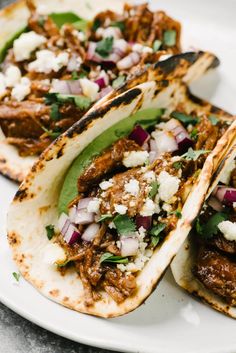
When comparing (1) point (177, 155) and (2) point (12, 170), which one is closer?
(1) point (177, 155)

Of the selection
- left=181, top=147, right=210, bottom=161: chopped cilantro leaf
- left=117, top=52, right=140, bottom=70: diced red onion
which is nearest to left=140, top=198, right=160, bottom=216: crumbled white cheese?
left=181, top=147, right=210, bottom=161: chopped cilantro leaf

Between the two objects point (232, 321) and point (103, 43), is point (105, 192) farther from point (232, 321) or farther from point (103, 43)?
point (103, 43)

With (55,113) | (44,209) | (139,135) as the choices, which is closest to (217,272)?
(139,135)

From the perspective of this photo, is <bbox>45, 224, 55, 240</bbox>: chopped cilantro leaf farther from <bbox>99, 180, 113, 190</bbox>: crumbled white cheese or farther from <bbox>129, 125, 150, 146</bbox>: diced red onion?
<bbox>129, 125, 150, 146</bbox>: diced red onion

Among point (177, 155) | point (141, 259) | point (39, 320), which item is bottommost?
point (39, 320)

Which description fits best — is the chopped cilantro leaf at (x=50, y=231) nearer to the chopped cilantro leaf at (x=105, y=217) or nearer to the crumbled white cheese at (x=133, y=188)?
the chopped cilantro leaf at (x=105, y=217)

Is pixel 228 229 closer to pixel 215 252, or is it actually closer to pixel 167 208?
pixel 215 252

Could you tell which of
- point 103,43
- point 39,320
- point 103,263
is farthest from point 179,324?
point 103,43
